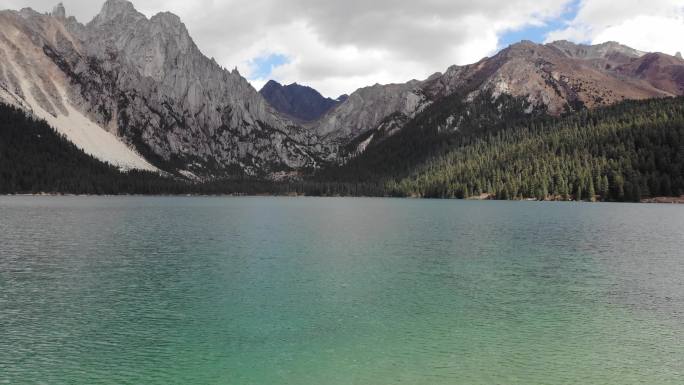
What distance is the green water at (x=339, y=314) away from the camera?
26.3 m

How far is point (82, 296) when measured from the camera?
41938 millimetres

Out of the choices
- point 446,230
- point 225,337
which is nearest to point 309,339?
point 225,337

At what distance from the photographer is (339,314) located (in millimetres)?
37594

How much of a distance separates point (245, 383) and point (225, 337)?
7.81 metres

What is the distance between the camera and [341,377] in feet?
82.3

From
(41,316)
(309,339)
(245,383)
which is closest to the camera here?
(245,383)

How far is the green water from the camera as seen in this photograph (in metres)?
26.3

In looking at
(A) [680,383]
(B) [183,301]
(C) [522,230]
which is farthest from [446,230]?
(A) [680,383]

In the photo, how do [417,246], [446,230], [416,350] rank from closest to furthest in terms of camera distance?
[416,350] < [417,246] < [446,230]

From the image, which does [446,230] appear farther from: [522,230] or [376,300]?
[376,300]

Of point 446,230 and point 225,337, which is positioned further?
point 446,230

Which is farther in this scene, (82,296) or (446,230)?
(446,230)

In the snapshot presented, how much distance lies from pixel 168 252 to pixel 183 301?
30741 mm

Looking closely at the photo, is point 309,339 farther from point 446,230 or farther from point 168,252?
point 446,230
